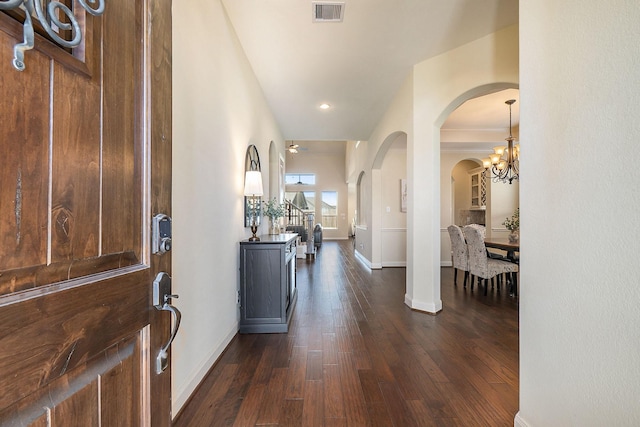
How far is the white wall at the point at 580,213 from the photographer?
3.16 ft

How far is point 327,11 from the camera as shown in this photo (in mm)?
2375

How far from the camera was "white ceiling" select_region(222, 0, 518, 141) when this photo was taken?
237cm

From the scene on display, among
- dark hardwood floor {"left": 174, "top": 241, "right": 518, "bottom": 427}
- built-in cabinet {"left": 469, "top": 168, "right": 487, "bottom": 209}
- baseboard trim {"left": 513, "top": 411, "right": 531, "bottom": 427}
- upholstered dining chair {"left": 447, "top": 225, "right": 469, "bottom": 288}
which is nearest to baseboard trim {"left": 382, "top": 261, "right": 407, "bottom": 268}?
upholstered dining chair {"left": 447, "top": 225, "right": 469, "bottom": 288}

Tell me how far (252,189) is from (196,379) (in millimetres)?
1621

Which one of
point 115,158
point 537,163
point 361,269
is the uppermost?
point 537,163

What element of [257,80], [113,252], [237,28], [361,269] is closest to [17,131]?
[113,252]

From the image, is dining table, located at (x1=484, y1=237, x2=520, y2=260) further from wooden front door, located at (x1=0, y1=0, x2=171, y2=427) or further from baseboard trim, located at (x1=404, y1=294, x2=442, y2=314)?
wooden front door, located at (x1=0, y1=0, x2=171, y2=427)

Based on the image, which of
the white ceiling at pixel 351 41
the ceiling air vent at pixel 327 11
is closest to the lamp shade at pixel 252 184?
the white ceiling at pixel 351 41

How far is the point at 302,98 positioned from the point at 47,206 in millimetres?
4091

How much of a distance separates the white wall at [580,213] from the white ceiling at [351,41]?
126 cm

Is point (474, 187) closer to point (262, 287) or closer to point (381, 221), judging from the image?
point (381, 221)

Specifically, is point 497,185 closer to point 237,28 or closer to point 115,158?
point 237,28

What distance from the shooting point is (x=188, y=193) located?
5.67 feet

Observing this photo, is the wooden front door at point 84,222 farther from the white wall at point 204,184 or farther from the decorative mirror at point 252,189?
the decorative mirror at point 252,189
